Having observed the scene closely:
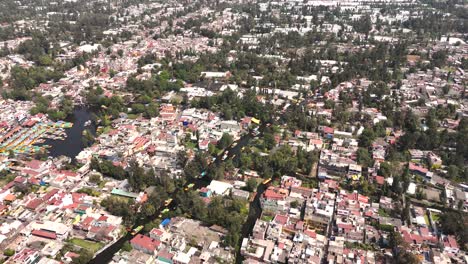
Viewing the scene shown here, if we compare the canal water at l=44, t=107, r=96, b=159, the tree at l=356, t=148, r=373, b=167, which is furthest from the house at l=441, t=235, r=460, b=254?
the canal water at l=44, t=107, r=96, b=159

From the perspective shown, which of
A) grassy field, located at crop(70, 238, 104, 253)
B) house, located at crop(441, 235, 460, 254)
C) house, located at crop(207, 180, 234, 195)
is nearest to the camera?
house, located at crop(441, 235, 460, 254)

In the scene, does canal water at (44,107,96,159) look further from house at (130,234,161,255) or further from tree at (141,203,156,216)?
house at (130,234,161,255)

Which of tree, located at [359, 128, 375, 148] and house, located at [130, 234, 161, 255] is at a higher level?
tree, located at [359, 128, 375, 148]

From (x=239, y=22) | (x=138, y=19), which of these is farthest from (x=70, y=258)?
(x=138, y=19)

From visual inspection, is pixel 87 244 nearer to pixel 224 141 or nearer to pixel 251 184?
pixel 251 184

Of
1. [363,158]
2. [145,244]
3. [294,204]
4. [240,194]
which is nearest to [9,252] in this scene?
[145,244]

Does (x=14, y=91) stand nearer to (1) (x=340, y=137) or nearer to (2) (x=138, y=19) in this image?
(1) (x=340, y=137)
